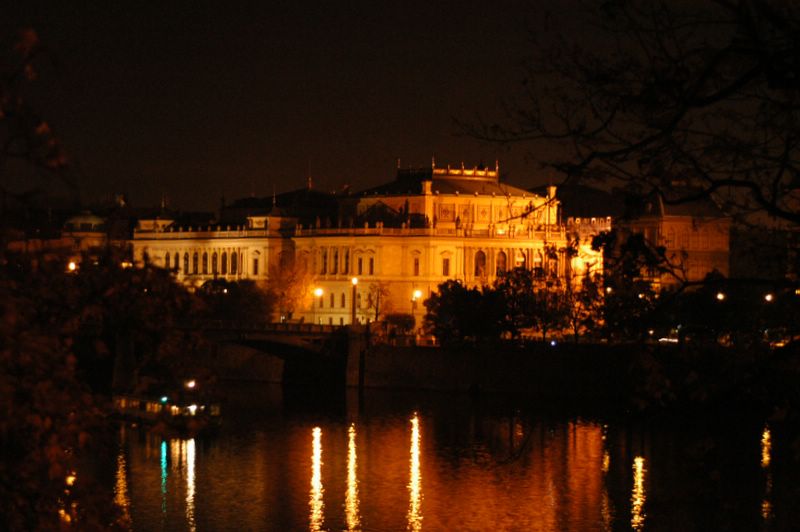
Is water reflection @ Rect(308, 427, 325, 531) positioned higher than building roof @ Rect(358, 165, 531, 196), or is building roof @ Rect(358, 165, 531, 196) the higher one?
building roof @ Rect(358, 165, 531, 196)

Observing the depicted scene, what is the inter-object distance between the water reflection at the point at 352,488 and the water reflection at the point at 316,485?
0.51 meters

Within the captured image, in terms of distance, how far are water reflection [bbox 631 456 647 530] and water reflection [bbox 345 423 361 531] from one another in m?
4.93

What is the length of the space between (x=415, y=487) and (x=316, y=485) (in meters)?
2.04

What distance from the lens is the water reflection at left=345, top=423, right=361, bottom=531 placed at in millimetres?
28125

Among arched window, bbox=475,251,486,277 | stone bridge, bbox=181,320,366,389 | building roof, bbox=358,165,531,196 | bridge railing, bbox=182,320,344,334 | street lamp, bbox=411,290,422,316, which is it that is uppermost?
building roof, bbox=358,165,531,196

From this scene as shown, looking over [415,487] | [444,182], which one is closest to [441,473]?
[415,487]

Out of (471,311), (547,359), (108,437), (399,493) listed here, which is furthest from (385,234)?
(108,437)

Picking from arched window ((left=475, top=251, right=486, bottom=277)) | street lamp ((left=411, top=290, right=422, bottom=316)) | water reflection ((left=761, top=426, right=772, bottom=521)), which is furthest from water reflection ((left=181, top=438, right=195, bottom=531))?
arched window ((left=475, top=251, right=486, bottom=277))

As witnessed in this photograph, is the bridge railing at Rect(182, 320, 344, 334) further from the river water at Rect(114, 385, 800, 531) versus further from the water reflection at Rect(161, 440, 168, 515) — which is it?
the water reflection at Rect(161, 440, 168, 515)

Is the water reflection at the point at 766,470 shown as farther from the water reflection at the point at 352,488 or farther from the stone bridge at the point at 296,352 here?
the stone bridge at the point at 296,352

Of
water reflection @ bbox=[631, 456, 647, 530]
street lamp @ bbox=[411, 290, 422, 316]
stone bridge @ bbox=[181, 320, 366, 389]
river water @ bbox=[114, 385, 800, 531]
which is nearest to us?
water reflection @ bbox=[631, 456, 647, 530]

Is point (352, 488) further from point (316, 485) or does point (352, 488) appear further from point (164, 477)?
point (164, 477)

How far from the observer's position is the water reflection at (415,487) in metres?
28.3

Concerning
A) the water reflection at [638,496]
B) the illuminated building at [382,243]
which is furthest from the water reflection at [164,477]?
the illuminated building at [382,243]
